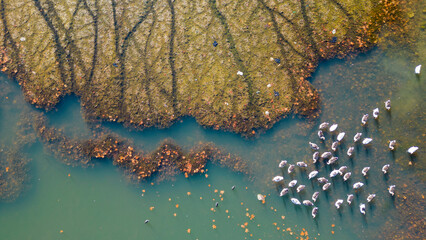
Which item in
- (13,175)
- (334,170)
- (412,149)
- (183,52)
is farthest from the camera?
(13,175)

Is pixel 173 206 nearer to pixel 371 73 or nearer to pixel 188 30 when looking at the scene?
pixel 188 30

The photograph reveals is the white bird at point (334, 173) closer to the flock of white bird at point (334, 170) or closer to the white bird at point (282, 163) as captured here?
the flock of white bird at point (334, 170)

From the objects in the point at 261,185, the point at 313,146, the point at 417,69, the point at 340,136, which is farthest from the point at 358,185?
the point at 417,69

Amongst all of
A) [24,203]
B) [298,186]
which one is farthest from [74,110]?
[298,186]

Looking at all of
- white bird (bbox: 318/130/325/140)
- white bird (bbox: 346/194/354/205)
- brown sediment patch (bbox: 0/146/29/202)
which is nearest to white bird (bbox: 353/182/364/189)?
white bird (bbox: 346/194/354/205)

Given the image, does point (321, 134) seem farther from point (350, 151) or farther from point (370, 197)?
point (370, 197)

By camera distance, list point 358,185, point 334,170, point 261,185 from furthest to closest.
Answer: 1. point 261,185
2. point 334,170
3. point 358,185
